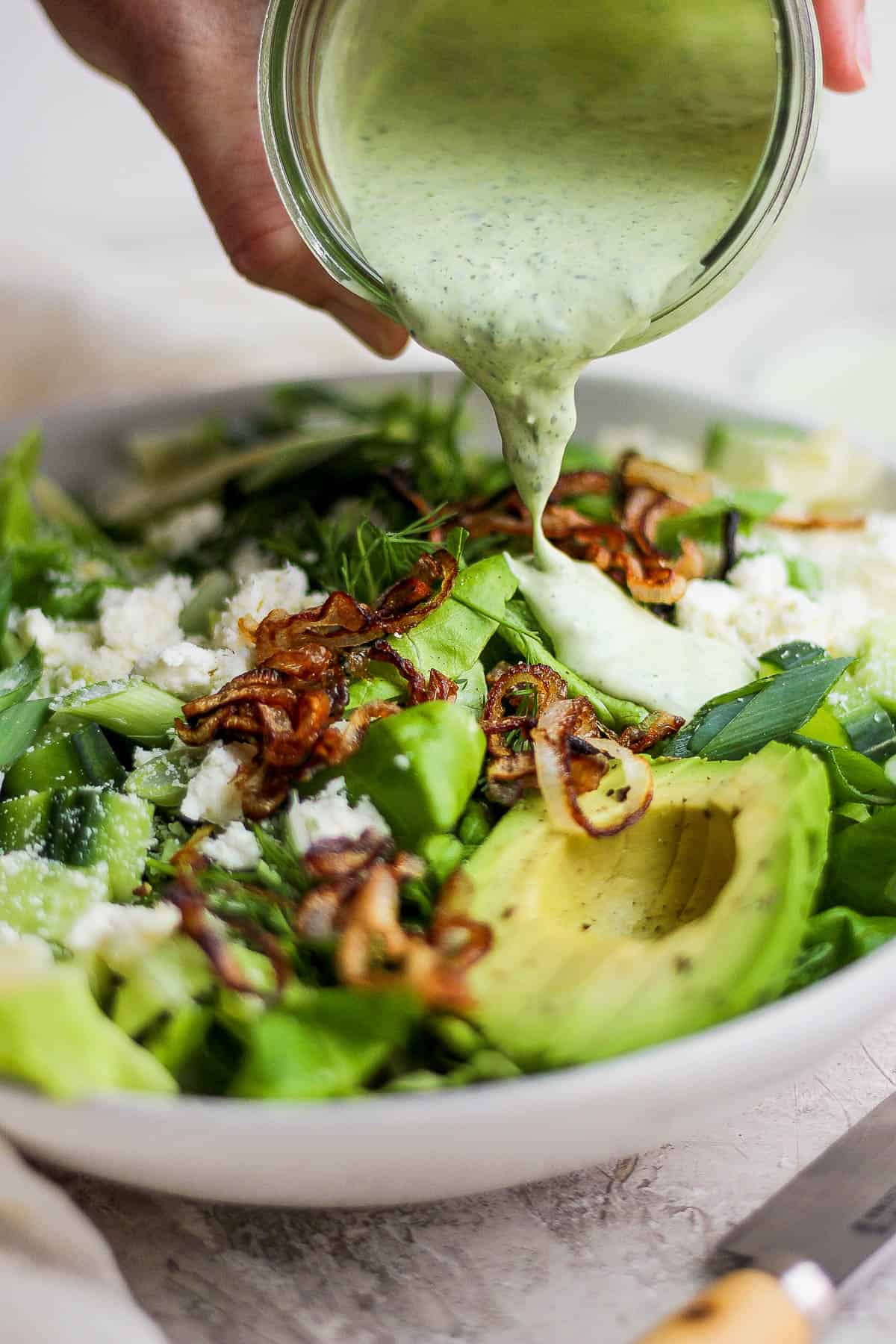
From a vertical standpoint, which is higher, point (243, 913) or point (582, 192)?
point (582, 192)

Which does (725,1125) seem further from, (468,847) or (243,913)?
(243,913)

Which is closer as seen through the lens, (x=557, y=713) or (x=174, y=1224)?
(x=174, y=1224)

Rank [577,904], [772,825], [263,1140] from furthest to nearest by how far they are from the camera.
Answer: [577,904] → [772,825] → [263,1140]

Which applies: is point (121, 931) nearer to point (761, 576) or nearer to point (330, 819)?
point (330, 819)

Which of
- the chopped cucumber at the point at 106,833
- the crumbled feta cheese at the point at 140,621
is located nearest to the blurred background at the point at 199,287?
the crumbled feta cheese at the point at 140,621

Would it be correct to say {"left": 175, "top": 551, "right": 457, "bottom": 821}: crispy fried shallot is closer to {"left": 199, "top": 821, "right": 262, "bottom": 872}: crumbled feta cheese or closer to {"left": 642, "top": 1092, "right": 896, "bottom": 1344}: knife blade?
{"left": 199, "top": 821, "right": 262, "bottom": 872}: crumbled feta cheese

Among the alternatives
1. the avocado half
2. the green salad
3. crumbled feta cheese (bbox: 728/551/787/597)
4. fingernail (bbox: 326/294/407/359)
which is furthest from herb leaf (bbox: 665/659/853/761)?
fingernail (bbox: 326/294/407/359)

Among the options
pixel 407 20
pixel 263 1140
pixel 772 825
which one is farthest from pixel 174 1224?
pixel 407 20
